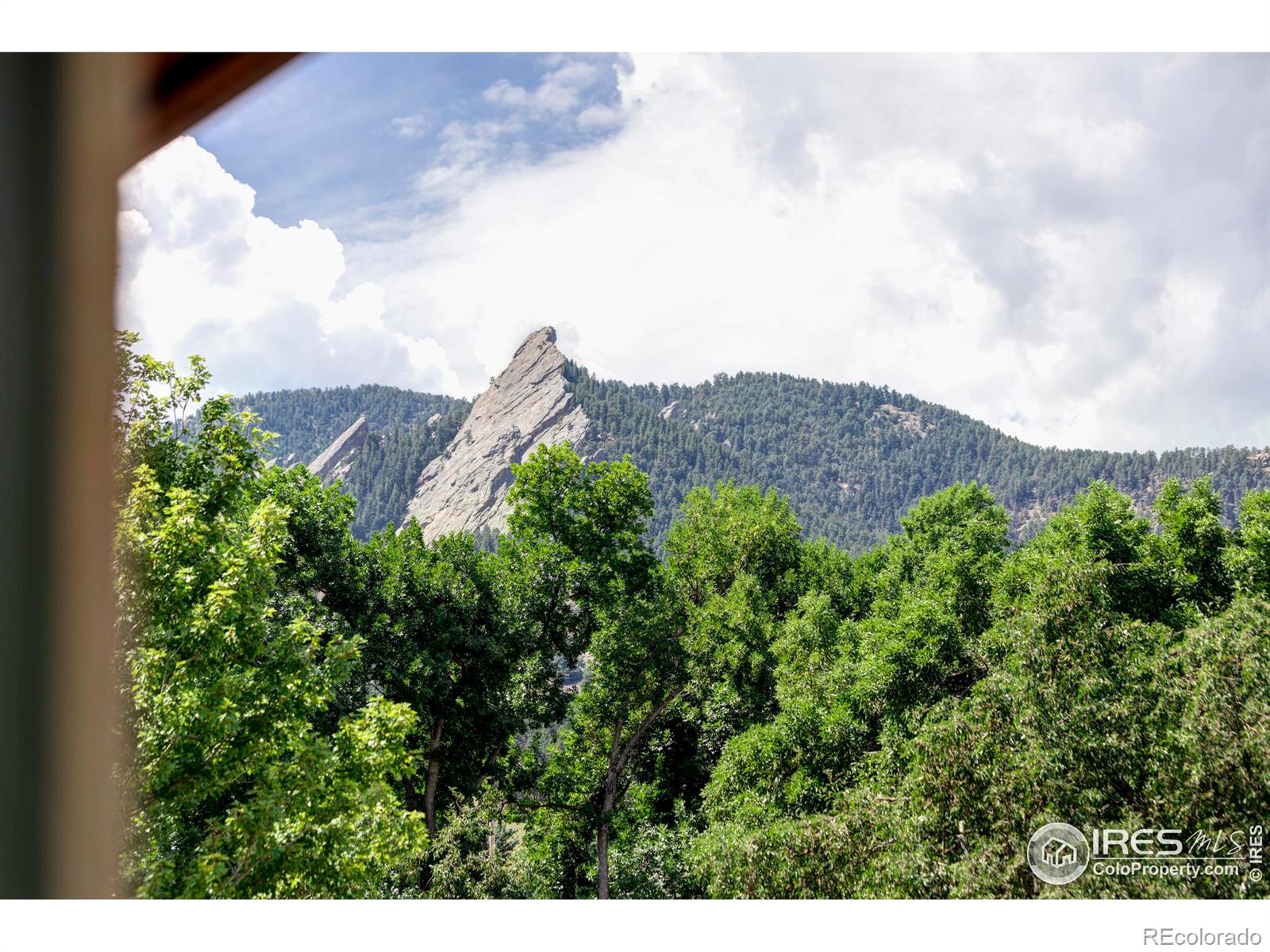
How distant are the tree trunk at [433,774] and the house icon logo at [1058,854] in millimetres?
9527

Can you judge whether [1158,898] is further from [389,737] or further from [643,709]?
[643,709]

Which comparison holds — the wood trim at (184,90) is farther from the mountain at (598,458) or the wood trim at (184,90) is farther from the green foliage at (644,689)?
the mountain at (598,458)

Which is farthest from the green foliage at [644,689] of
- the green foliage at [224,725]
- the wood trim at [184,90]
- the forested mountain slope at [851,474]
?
the forested mountain slope at [851,474]

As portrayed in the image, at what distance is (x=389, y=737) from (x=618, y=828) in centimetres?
993

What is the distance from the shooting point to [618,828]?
49.3ft

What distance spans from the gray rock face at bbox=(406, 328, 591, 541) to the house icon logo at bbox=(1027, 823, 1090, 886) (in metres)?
123

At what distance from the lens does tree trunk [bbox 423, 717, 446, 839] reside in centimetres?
1309

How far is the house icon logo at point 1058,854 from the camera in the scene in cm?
590

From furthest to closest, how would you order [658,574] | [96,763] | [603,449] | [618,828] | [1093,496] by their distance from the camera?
[603,449] → [658,574] → [618,828] → [1093,496] → [96,763]

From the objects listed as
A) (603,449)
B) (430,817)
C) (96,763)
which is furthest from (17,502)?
(603,449)

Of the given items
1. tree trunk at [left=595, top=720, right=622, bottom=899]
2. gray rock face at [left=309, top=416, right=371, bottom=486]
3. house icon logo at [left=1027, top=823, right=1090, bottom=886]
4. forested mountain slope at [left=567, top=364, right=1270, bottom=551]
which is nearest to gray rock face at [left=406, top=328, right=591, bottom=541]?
forested mountain slope at [left=567, top=364, right=1270, bottom=551]

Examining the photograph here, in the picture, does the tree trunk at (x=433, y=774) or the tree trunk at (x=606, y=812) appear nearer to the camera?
the tree trunk at (x=433, y=774)

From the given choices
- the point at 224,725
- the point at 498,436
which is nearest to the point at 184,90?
the point at 224,725

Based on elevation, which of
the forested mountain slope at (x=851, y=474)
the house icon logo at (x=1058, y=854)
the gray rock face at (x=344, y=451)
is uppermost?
the gray rock face at (x=344, y=451)
